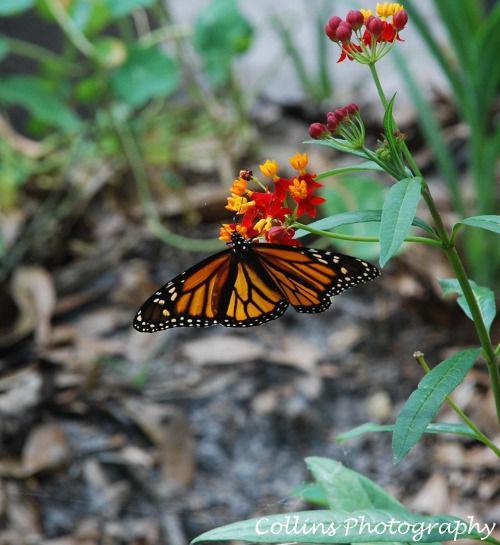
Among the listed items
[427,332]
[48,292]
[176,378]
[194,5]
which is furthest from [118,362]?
[194,5]

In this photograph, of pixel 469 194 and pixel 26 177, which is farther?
pixel 26 177

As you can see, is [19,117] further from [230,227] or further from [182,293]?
[230,227]

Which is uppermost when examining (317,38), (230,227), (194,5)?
(194,5)

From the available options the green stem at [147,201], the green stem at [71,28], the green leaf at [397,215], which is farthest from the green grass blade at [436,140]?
the green leaf at [397,215]

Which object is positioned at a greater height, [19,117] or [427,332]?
[19,117]

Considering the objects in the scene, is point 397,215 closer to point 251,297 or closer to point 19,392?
point 251,297

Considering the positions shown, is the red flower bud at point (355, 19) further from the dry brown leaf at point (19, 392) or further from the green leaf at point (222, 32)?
the green leaf at point (222, 32)

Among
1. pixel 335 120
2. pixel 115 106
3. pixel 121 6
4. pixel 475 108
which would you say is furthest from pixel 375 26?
pixel 115 106
